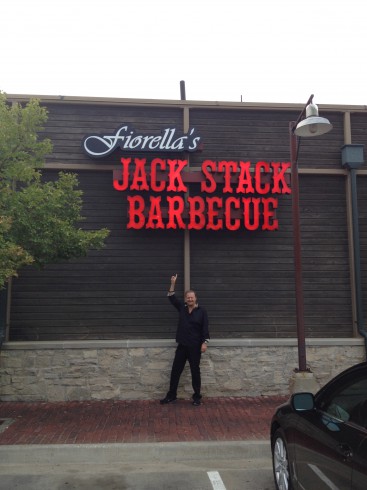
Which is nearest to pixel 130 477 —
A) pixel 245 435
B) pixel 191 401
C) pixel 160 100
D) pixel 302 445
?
pixel 245 435

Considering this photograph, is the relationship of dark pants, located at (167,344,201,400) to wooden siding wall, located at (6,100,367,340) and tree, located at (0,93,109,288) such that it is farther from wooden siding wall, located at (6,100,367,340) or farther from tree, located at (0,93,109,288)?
tree, located at (0,93,109,288)

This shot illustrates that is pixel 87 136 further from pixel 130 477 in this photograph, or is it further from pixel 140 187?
pixel 130 477

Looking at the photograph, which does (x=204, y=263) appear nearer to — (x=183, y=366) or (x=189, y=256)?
(x=189, y=256)

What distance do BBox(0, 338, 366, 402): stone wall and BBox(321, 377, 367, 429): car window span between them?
4.62 meters

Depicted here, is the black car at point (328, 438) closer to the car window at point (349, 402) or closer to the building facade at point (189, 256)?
the car window at point (349, 402)

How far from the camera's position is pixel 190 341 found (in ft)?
24.2

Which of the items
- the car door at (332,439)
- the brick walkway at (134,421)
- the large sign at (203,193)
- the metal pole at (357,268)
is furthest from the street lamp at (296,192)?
the car door at (332,439)

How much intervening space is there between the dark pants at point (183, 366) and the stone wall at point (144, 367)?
0.44 metres

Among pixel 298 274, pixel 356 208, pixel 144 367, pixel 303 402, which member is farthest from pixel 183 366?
pixel 356 208

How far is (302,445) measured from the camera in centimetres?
353

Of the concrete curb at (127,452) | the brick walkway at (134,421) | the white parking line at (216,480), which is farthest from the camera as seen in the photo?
the brick walkway at (134,421)

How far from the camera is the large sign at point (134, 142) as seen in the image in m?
8.35

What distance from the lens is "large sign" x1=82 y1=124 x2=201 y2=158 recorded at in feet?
27.4

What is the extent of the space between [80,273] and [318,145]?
16.6 feet
